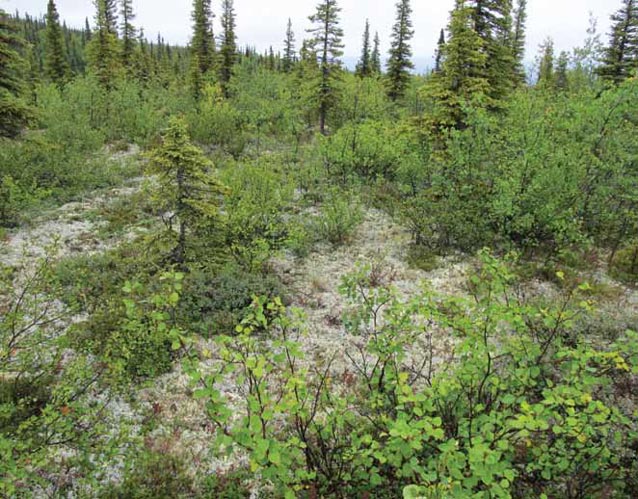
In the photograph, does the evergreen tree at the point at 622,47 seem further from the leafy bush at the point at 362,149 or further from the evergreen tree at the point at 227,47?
the evergreen tree at the point at 227,47

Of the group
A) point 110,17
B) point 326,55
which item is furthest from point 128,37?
point 326,55

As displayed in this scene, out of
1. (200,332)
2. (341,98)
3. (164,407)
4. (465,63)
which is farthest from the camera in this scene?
(341,98)

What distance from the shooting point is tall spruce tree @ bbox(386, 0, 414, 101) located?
36062 millimetres

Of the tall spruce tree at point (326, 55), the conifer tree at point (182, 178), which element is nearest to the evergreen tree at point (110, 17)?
the tall spruce tree at point (326, 55)

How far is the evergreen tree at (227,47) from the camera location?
3909 cm

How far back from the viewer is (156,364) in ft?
23.5

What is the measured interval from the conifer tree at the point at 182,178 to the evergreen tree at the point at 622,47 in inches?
1136

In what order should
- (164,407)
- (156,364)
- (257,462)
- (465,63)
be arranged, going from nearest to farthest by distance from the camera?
1. (257,462)
2. (164,407)
3. (156,364)
4. (465,63)

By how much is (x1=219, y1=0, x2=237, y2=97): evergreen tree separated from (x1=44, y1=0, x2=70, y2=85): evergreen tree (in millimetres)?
16191

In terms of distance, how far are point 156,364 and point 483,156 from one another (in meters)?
10.5

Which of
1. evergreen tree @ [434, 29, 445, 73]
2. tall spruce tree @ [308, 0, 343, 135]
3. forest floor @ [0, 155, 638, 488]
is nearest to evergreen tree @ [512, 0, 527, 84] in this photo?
evergreen tree @ [434, 29, 445, 73]

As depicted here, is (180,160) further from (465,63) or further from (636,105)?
(465,63)

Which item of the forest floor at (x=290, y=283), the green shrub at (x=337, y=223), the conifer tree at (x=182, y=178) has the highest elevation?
the conifer tree at (x=182, y=178)

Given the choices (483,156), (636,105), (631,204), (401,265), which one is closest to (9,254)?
(401,265)
